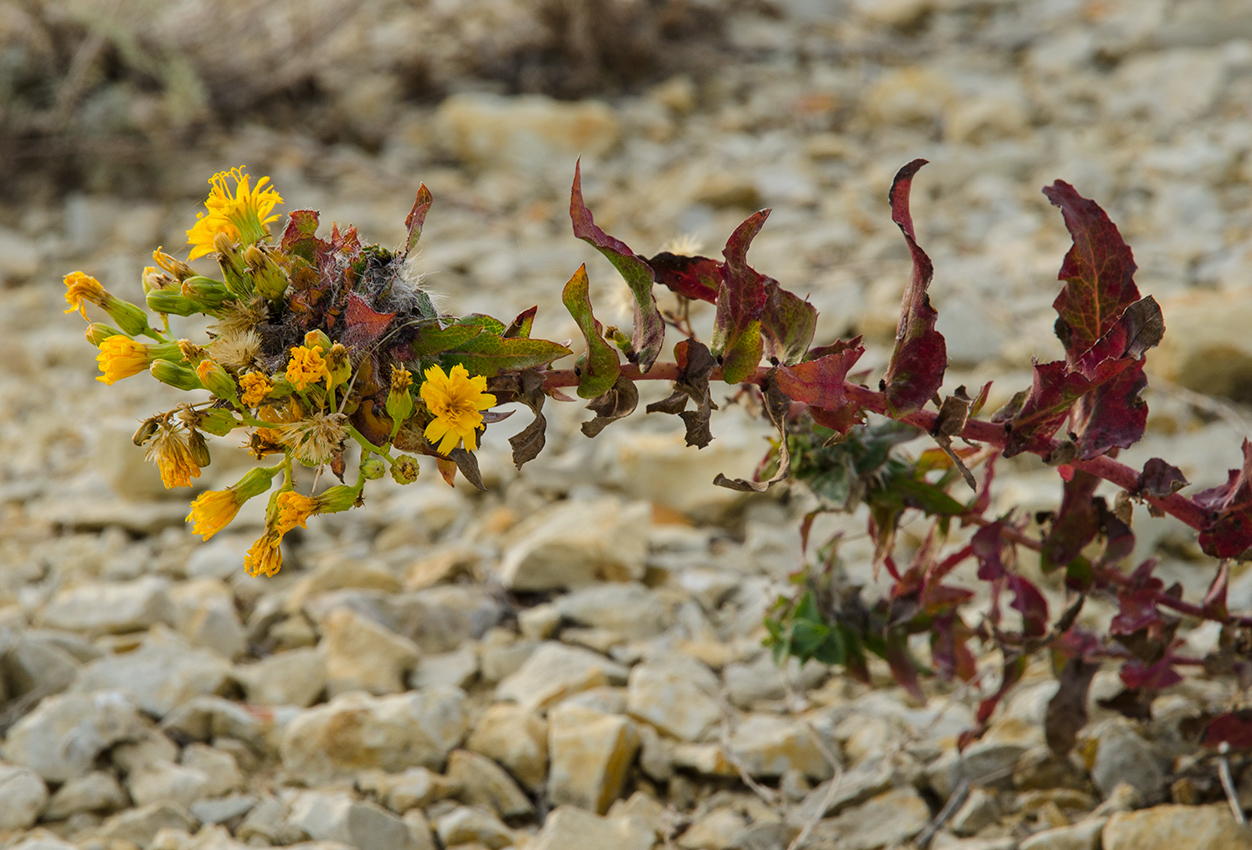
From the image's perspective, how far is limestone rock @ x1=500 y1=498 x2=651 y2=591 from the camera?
2684mm

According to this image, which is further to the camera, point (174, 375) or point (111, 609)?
point (111, 609)

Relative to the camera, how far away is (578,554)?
2684 millimetres

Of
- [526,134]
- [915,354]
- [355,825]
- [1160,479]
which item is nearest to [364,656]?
[355,825]

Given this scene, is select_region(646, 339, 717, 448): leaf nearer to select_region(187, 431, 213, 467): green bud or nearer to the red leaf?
select_region(187, 431, 213, 467): green bud

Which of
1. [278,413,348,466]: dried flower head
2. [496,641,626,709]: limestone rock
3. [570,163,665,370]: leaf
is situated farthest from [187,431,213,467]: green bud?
[496,641,626,709]: limestone rock

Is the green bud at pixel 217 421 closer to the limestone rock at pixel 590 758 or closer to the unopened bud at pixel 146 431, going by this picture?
the unopened bud at pixel 146 431

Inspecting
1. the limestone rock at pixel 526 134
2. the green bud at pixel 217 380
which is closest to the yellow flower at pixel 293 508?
the green bud at pixel 217 380

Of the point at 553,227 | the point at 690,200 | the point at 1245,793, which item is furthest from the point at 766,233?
the point at 1245,793

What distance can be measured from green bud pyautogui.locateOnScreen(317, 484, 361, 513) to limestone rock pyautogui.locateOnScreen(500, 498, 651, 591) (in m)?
1.45

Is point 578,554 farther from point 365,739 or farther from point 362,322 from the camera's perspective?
point 362,322

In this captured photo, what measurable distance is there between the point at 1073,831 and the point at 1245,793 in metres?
0.32

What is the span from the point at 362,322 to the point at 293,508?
22cm

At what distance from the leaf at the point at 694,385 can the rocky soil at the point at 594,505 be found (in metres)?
0.47

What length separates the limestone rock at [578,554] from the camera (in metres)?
2.68
